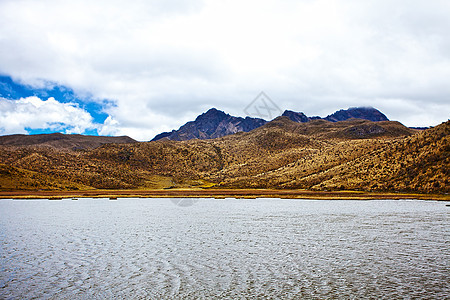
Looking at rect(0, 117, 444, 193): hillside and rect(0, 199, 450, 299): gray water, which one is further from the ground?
rect(0, 117, 444, 193): hillside

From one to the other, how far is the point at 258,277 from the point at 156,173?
177 metres

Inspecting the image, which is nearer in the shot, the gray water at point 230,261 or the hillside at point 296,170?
the gray water at point 230,261

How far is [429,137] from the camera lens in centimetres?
10975

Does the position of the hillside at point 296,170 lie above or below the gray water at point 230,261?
above

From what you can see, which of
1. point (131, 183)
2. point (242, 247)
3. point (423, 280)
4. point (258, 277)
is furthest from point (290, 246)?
point (131, 183)

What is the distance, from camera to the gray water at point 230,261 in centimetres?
1802

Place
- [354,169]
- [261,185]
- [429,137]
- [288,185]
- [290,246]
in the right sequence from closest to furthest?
1. [290,246]
2. [429,137]
3. [354,169]
4. [288,185]
5. [261,185]

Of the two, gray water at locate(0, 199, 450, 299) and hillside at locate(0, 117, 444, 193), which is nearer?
gray water at locate(0, 199, 450, 299)

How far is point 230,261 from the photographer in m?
24.6

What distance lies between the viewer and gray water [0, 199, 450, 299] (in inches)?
709

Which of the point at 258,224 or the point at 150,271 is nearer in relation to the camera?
the point at 150,271

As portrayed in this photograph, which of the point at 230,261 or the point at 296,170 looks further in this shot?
the point at 296,170

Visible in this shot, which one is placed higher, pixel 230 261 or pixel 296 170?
pixel 296 170

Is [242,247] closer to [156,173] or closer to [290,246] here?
[290,246]
